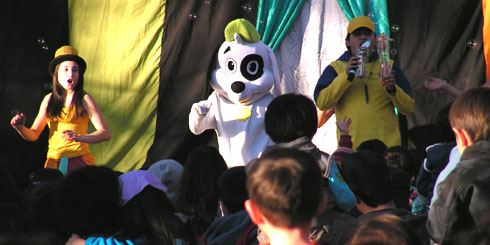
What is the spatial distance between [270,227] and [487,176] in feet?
2.40

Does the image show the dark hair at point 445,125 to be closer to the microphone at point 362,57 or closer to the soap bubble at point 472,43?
the microphone at point 362,57

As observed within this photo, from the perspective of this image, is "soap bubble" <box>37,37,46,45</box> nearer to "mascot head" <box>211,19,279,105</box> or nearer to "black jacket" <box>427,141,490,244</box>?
"mascot head" <box>211,19,279,105</box>

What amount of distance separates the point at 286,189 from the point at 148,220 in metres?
0.74

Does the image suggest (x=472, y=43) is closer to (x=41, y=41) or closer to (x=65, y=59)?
(x=65, y=59)

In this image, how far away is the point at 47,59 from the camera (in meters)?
6.84

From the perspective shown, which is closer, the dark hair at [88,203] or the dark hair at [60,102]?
the dark hair at [88,203]

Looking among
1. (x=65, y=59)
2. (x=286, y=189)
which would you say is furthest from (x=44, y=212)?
(x=65, y=59)

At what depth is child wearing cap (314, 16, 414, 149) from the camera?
16.9 ft

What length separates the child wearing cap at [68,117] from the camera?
558cm

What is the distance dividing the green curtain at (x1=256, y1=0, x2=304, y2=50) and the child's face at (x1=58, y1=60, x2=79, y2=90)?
175cm

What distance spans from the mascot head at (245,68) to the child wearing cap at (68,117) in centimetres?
103

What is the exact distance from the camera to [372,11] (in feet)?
20.8

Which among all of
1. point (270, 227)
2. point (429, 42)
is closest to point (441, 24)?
point (429, 42)

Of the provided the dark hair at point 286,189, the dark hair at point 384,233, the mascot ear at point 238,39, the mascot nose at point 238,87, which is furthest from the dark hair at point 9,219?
the mascot ear at point 238,39
